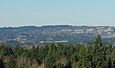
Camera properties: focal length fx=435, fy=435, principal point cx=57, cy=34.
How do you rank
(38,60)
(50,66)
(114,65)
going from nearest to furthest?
(50,66) → (114,65) → (38,60)

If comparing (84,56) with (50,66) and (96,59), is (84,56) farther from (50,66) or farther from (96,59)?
(50,66)

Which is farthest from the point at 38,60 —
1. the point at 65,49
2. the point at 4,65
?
the point at 4,65

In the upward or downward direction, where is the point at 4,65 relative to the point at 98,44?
downward

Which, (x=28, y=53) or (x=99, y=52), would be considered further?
(x=28, y=53)

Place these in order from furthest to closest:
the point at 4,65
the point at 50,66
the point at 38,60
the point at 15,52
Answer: the point at 15,52 → the point at 38,60 → the point at 4,65 → the point at 50,66

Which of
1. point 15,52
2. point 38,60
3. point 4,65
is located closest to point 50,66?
point 4,65

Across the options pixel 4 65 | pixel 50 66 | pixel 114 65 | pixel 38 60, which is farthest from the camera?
pixel 38 60

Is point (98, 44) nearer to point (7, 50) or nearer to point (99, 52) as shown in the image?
point (99, 52)

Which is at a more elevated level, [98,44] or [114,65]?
[98,44]

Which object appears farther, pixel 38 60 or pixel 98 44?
pixel 38 60
